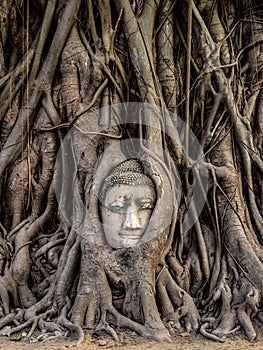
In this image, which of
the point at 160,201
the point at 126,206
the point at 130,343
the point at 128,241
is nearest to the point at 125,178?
the point at 126,206

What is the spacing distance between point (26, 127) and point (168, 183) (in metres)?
1.54

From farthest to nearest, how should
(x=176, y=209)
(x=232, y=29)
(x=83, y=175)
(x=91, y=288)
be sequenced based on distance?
(x=232, y=29) < (x=83, y=175) < (x=176, y=209) < (x=91, y=288)

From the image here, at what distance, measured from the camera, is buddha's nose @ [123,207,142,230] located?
3.56m

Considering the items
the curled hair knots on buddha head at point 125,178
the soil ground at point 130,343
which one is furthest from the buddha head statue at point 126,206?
the soil ground at point 130,343

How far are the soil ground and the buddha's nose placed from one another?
32.0 inches

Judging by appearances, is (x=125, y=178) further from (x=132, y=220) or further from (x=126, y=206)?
(x=132, y=220)

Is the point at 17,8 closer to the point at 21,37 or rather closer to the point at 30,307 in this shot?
the point at 21,37

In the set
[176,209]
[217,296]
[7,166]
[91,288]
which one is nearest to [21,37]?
[7,166]

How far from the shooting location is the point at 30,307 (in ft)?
Answer: 11.6

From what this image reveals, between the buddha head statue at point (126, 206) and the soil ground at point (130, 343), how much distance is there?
2.48 feet

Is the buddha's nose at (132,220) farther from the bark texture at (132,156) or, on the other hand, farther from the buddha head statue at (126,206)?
the bark texture at (132,156)

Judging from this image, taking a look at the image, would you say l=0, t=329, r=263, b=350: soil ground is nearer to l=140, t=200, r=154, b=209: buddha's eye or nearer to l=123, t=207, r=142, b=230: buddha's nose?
l=123, t=207, r=142, b=230: buddha's nose

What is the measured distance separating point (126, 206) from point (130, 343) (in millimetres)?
1077

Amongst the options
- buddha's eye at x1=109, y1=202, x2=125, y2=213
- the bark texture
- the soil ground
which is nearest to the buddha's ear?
the bark texture
